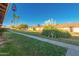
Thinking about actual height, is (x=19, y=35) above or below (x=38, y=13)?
below

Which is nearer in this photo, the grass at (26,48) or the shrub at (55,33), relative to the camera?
the grass at (26,48)

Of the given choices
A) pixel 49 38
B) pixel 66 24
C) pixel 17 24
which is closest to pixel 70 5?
pixel 66 24

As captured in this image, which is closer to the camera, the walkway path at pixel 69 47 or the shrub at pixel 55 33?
the walkway path at pixel 69 47

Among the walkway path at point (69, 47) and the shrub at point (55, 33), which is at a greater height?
the shrub at point (55, 33)

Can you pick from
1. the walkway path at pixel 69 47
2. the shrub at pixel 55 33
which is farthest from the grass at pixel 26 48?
the shrub at pixel 55 33

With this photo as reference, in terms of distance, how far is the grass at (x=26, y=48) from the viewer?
334cm

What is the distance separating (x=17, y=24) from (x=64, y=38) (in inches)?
25.7

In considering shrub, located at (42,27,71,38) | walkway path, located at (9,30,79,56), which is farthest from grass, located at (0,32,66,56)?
shrub, located at (42,27,71,38)

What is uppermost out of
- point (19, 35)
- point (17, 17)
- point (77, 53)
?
point (17, 17)

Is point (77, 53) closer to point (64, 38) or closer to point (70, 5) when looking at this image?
point (64, 38)

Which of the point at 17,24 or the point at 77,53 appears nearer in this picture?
the point at 77,53

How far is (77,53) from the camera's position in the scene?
3.27m

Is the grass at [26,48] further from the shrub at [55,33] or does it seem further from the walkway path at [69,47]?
the shrub at [55,33]

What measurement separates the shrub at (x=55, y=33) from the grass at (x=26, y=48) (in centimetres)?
15
